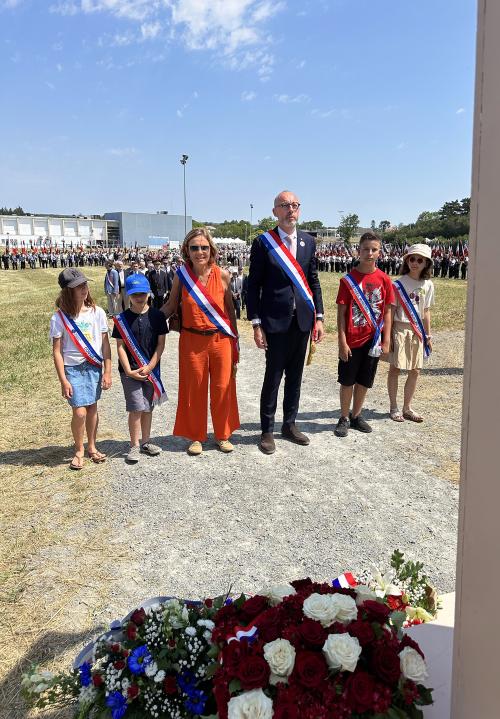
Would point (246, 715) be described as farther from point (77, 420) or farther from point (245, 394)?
point (245, 394)

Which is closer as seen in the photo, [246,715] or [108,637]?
[246,715]

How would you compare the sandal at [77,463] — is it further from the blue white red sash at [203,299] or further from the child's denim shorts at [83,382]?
the blue white red sash at [203,299]

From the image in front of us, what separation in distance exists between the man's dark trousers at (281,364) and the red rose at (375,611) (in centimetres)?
308

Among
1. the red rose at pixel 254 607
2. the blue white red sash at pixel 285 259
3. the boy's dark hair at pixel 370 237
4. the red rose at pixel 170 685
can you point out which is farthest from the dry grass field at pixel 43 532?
the boy's dark hair at pixel 370 237

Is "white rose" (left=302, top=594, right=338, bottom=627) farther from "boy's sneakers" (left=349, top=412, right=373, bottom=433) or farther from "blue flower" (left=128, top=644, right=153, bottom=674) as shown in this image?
"boy's sneakers" (left=349, top=412, right=373, bottom=433)

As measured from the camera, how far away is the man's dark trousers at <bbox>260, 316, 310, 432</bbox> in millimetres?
4426

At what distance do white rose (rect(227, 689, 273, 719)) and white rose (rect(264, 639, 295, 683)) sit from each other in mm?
61

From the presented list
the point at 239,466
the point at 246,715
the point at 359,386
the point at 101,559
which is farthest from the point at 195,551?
the point at 359,386

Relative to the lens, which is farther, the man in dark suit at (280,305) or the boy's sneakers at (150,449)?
the boy's sneakers at (150,449)

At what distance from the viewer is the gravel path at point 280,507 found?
114 inches

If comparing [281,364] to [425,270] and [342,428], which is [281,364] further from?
[425,270]

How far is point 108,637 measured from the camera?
5.82 feet

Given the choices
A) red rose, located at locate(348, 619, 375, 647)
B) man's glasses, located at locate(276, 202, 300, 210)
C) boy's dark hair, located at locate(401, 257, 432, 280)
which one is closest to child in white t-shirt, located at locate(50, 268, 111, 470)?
man's glasses, located at locate(276, 202, 300, 210)

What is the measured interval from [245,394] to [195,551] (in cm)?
347
